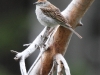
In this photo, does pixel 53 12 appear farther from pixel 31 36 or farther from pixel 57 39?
pixel 31 36

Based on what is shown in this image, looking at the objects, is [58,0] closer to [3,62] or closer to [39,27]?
[39,27]

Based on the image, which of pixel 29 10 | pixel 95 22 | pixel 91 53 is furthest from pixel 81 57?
pixel 29 10

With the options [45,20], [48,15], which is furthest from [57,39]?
[48,15]

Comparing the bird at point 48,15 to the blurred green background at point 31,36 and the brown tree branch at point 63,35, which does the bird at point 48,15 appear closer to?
the brown tree branch at point 63,35

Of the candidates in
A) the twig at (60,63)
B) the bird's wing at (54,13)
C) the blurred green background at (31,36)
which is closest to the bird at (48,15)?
the bird's wing at (54,13)

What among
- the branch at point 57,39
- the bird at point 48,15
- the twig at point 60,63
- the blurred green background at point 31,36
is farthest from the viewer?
the blurred green background at point 31,36

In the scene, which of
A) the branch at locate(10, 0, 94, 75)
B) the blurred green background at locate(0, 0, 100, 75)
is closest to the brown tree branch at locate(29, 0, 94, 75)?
the branch at locate(10, 0, 94, 75)

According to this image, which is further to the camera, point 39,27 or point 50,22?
point 39,27

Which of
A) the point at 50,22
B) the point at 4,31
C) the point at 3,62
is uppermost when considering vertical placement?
the point at 50,22
